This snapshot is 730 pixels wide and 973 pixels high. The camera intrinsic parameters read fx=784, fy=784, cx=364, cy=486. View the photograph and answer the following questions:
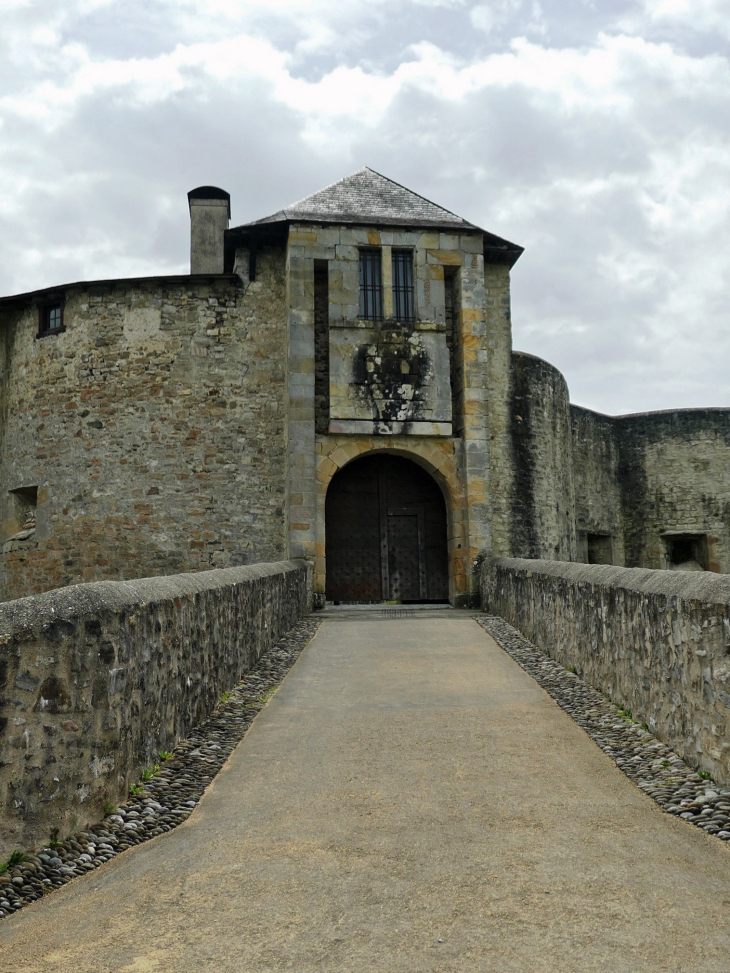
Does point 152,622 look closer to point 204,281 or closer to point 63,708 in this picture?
point 63,708

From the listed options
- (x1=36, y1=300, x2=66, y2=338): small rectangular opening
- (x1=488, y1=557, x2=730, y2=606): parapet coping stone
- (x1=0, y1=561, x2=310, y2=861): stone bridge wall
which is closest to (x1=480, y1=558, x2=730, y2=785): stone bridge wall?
(x1=488, y1=557, x2=730, y2=606): parapet coping stone

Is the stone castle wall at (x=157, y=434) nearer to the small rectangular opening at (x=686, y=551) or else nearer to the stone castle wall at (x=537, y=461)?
the stone castle wall at (x=537, y=461)

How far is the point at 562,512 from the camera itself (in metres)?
16.5

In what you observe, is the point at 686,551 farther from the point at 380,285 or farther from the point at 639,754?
the point at 639,754

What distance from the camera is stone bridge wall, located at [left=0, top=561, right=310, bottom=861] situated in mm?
3195

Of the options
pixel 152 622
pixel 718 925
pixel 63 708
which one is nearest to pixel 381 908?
pixel 718 925

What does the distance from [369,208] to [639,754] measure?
10.9m

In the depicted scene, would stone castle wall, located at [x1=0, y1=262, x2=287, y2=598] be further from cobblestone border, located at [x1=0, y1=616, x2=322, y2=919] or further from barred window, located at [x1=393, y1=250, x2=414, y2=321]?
cobblestone border, located at [x1=0, y1=616, x2=322, y2=919]

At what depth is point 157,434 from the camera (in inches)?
525

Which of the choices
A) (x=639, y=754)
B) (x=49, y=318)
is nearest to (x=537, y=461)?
(x=49, y=318)

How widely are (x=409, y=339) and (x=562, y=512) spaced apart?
19.6 feet

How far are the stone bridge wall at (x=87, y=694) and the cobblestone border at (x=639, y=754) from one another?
2584 mm

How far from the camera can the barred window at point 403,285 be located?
42.1 ft

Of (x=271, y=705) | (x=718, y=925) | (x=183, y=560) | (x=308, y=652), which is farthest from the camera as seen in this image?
(x=183, y=560)
